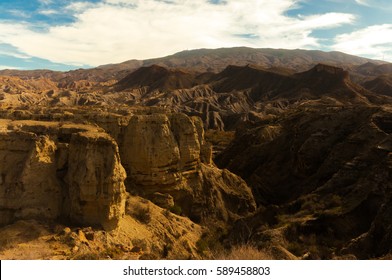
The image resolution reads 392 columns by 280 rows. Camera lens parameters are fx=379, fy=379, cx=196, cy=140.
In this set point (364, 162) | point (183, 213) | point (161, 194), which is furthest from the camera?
point (183, 213)

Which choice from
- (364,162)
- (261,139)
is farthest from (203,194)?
(261,139)

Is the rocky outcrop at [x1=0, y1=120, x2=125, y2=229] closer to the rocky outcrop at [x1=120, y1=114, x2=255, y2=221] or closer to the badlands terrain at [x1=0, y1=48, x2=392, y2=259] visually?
the badlands terrain at [x1=0, y1=48, x2=392, y2=259]

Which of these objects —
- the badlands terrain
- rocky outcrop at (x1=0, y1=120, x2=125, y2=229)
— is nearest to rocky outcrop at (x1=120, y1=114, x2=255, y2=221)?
the badlands terrain

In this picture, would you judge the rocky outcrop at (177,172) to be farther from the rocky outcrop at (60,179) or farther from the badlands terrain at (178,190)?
the rocky outcrop at (60,179)

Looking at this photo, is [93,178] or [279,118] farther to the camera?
[279,118]

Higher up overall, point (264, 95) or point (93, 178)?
point (264, 95)

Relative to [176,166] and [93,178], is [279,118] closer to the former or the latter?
[176,166]

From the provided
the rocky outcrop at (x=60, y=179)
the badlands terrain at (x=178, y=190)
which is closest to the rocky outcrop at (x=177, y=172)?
the badlands terrain at (x=178, y=190)

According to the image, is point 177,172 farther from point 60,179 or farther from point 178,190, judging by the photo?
point 60,179
